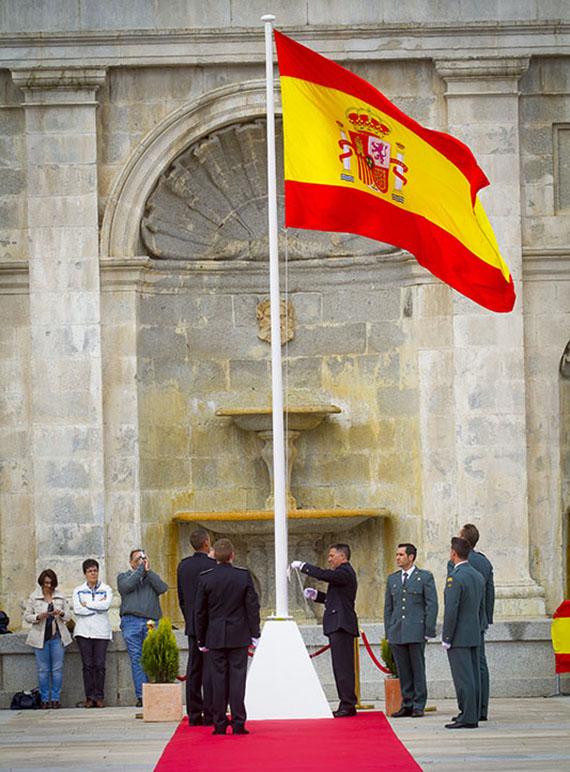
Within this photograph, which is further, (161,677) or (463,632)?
(161,677)

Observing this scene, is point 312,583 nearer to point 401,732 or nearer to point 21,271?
point 21,271

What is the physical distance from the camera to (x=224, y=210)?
20.7m

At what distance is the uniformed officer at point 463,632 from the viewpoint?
14625mm

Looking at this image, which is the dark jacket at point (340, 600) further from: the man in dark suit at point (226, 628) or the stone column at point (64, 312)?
the stone column at point (64, 312)

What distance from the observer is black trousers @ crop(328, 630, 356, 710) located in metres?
15.4

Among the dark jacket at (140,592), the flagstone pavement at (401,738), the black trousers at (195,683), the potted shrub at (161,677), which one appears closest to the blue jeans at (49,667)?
the flagstone pavement at (401,738)

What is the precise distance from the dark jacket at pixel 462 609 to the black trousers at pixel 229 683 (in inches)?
63.7

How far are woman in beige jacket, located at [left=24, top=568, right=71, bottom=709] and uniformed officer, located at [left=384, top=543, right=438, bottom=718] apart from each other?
3552 millimetres

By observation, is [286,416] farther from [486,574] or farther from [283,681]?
[283,681]

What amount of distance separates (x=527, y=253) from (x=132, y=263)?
3.92 meters

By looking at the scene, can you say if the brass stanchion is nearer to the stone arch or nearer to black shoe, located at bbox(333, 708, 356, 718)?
black shoe, located at bbox(333, 708, 356, 718)

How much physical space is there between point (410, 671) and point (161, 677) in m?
2.05

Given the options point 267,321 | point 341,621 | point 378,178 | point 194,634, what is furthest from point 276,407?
point 267,321

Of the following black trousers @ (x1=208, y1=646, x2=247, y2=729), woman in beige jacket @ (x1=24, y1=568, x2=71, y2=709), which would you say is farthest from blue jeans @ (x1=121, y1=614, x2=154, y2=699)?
black trousers @ (x1=208, y1=646, x2=247, y2=729)
